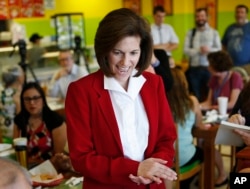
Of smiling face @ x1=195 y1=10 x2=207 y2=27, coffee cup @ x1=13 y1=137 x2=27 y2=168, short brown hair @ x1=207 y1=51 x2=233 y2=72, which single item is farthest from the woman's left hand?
smiling face @ x1=195 y1=10 x2=207 y2=27

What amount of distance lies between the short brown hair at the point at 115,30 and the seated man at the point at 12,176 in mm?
588

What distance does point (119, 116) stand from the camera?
1.41m

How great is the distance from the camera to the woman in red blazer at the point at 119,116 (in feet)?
4.45

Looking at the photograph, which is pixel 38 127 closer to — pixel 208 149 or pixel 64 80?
pixel 208 149

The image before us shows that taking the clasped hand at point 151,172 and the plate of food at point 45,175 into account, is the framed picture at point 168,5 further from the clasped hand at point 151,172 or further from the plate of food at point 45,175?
the clasped hand at point 151,172

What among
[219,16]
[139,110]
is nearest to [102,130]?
[139,110]

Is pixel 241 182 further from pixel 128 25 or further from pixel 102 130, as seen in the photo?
pixel 128 25

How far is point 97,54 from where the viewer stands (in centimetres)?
139

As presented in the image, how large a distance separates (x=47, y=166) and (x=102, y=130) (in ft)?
2.35

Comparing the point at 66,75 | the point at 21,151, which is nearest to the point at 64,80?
the point at 66,75

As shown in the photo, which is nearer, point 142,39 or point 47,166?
point 142,39

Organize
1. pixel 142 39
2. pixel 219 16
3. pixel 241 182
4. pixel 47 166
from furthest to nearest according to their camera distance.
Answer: pixel 219 16, pixel 47 166, pixel 142 39, pixel 241 182

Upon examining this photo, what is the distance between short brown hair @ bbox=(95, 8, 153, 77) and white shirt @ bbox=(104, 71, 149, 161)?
0.07 meters

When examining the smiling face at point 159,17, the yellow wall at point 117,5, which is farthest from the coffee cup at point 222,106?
the yellow wall at point 117,5
